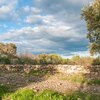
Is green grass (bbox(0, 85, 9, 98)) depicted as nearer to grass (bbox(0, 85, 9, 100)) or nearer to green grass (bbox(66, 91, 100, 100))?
grass (bbox(0, 85, 9, 100))

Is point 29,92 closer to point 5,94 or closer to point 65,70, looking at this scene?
point 5,94

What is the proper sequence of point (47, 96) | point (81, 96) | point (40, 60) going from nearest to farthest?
point (47, 96) < point (81, 96) < point (40, 60)

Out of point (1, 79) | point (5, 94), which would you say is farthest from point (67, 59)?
point (5, 94)

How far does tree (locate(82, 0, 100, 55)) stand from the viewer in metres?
31.4

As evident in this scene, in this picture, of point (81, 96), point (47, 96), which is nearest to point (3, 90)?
point (47, 96)

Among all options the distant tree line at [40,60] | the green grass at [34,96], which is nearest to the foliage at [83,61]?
the distant tree line at [40,60]

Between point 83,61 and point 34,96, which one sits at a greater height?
point 83,61

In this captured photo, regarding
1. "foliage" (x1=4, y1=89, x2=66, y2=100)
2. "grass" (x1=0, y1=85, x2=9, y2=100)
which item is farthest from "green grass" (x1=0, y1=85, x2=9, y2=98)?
"foliage" (x1=4, y1=89, x2=66, y2=100)

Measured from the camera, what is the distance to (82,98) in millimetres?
15156

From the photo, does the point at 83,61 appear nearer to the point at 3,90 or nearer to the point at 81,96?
the point at 3,90

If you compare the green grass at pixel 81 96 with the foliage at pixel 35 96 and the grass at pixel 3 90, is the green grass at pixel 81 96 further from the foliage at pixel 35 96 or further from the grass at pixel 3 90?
the grass at pixel 3 90

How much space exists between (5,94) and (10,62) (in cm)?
1527

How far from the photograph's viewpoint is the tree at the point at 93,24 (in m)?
31.4

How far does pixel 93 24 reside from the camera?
31.9 meters
